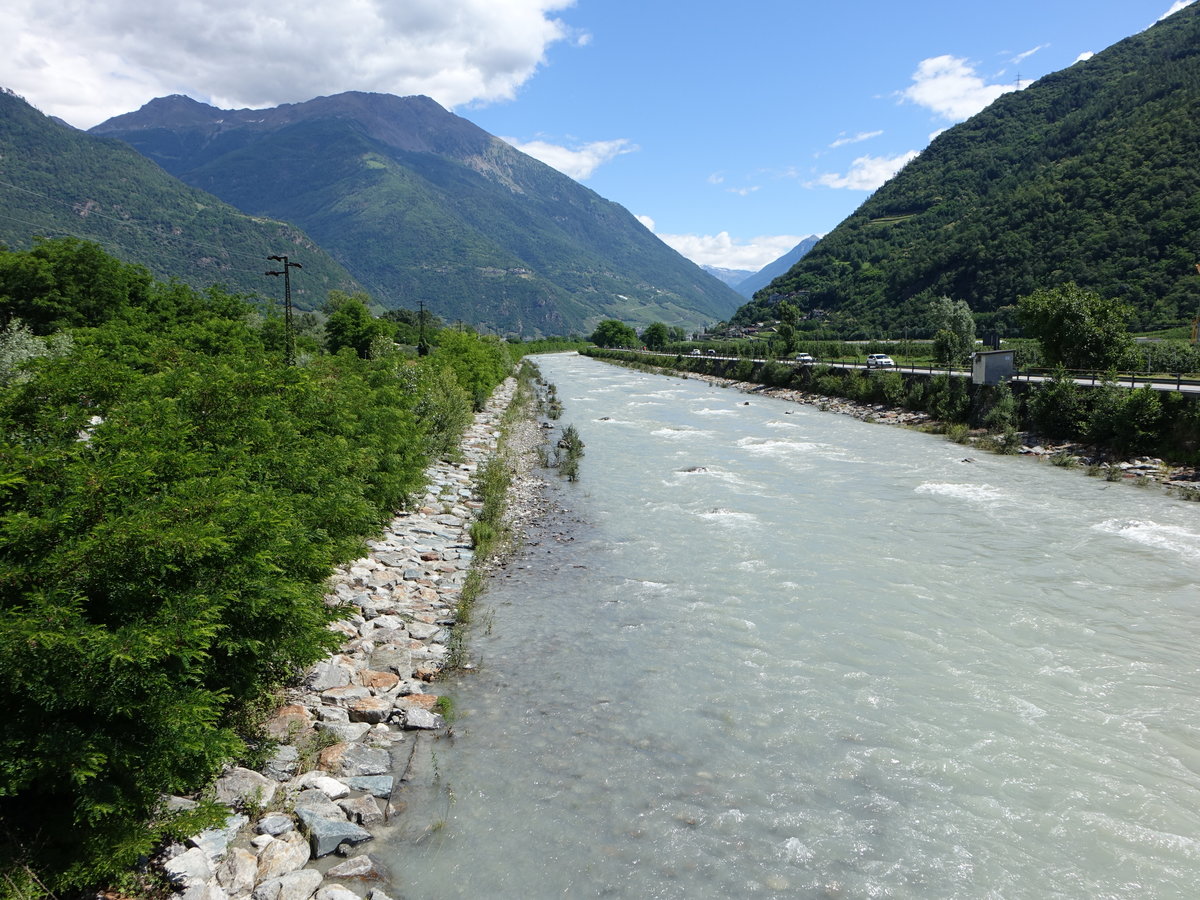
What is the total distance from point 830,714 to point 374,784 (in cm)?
548

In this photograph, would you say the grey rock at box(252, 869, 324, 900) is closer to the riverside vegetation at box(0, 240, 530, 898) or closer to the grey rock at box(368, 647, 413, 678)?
the riverside vegetation at box(0, 240, 530, 898)

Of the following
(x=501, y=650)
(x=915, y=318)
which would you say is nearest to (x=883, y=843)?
(x=501, y=650)

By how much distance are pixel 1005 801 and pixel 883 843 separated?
5.39ft

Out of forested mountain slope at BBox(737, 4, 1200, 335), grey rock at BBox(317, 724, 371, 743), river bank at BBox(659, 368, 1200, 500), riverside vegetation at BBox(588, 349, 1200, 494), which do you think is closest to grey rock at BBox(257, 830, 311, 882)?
grey rock at BBox(317, 724, 371, 743)

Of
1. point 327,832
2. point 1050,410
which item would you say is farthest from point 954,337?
point 327,832

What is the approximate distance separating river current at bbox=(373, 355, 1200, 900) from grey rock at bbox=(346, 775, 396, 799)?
1.87ft

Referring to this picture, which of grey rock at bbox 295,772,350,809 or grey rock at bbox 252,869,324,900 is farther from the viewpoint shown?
grey rock at bbox 295,772,350,809

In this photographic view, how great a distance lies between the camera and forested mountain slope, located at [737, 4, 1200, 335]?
78.2 metres

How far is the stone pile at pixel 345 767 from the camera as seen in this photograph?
18.0 ft

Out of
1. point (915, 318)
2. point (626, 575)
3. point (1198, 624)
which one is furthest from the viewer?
point (915, 318)

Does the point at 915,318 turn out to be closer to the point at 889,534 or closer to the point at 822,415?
the point at 822,415

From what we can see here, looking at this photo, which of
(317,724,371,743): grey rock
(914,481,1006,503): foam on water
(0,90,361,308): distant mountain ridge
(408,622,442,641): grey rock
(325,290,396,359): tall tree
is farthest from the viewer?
(0,90,361,308): distant mountain ridge

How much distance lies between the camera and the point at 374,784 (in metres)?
6.99

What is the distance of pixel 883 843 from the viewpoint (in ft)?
21.2
